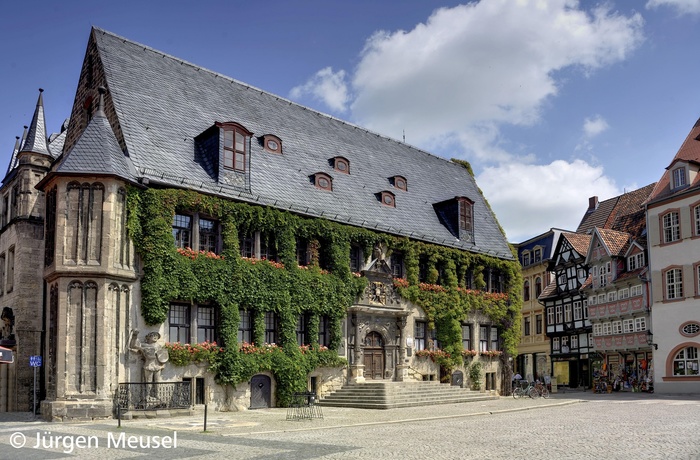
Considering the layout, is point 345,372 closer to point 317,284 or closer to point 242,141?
point 317,284

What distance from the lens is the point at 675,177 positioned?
138ft

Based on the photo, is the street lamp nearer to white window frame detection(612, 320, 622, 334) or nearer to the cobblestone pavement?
white window frame detection(612, 320, 622, 334)

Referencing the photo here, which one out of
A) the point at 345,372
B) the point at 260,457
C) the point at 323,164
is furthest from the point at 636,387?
the point at 260,457

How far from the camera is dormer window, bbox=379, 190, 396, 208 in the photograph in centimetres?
3803

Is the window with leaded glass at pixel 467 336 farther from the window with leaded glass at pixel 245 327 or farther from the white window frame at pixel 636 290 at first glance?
the window with leaded glass at pixel 245 327

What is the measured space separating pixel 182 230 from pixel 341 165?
1131 centimetres

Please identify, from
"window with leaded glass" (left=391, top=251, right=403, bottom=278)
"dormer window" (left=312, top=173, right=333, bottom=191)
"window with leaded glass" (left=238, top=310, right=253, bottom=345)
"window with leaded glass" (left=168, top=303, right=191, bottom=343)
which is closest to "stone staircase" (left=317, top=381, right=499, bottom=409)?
"window with leaded glass" (left=238, top=310, right=253, bottom=345)

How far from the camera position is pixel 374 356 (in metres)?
35.2

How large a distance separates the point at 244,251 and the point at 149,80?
8.81 meters

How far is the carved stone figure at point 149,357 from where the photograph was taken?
86.0 feet

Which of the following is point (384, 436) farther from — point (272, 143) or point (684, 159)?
point (684, 159)

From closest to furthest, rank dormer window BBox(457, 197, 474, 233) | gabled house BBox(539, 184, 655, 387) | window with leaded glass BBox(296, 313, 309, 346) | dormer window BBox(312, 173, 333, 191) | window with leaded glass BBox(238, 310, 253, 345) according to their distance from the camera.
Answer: window with leaded glass BBox(238, 310, 253, 345), window with leaded glass BBox(296, 313, 309, 346), dormer window BBox(312, 173, 333, 191), dormer window BBox(457, 197, 474, 233), gabled house BBox(539, 184, 655, 387)

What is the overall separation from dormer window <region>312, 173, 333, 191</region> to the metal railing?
12.1m

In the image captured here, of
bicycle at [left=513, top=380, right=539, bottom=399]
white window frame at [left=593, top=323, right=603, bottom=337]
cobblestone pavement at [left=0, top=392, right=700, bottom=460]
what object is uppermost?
white window frame at [left=593, top=323, right=603, bottom=337]
